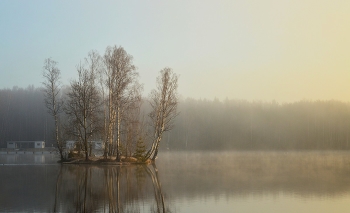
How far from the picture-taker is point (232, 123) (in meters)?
164

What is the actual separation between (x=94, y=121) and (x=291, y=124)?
121m

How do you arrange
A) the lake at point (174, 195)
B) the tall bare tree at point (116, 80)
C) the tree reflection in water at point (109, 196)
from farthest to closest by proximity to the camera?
the tall bare tree at point (116, 80)
the lake at point (174, 195)
the tree reflection in water at point (109, 196)

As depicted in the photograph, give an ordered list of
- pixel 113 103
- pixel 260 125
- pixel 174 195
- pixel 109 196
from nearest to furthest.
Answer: pixel 109 196
pixel 174 195
pixel 113 103
pixel 260 125

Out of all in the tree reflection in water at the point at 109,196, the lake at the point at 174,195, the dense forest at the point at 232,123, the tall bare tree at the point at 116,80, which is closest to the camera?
the tree reflection in water at the point at 109,196

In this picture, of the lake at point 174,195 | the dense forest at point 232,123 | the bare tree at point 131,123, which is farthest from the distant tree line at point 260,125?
the lake at point 174,195

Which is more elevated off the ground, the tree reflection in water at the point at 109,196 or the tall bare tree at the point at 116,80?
the tall bare tree at the point at 116,80

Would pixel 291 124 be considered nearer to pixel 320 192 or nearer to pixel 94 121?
pixel 94 121

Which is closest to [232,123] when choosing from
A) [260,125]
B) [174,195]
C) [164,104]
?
[260,125]

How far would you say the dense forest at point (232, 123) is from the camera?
142m

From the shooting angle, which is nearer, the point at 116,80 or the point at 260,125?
the point at 116,80

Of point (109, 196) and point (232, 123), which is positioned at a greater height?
point (232, 123)

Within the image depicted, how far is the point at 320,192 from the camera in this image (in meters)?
22.5

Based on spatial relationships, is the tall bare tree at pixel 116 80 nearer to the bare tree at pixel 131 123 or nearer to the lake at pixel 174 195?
the bare tree at pixel 131 123

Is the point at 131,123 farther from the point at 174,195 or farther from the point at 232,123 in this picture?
the point at 232,123
